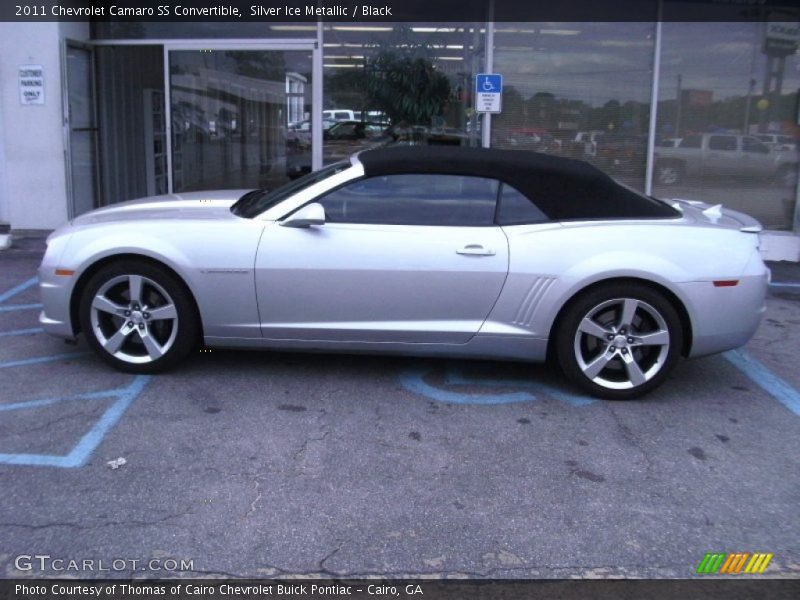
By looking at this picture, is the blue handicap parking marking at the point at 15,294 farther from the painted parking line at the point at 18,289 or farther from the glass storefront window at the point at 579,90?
the glass storefront window at the point at 579,90

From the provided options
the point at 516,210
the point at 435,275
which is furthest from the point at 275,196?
the point at 516,210

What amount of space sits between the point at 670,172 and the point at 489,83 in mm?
2413

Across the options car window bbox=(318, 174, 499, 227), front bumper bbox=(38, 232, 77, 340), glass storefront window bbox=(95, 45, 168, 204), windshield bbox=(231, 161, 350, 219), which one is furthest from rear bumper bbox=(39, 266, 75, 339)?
glass storefront window bbox=(95, 45, 168, 204)

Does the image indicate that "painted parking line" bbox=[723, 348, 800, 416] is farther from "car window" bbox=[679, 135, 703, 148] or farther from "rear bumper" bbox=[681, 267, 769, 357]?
"car window" bbox=[679, 135, 703, 148]

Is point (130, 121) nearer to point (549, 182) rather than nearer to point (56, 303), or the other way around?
point (56, 303)

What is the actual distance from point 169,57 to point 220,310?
622 centimetres

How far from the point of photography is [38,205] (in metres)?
9.95

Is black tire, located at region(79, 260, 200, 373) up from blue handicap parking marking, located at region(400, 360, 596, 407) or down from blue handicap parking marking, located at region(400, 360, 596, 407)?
→ up

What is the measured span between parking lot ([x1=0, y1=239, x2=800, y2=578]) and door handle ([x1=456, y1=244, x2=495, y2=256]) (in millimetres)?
897

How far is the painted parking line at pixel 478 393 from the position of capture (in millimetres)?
5188

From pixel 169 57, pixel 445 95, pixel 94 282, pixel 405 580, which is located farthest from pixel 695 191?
pixel 405 580

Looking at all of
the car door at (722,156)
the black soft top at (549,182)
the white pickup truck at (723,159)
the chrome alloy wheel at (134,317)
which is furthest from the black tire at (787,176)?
the chrome alloy wheel at (134,317)

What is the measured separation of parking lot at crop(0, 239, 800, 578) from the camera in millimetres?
3467

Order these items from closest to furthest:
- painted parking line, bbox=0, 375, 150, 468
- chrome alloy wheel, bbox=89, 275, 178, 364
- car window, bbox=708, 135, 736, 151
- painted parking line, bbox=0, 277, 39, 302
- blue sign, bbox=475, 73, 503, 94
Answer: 1. painted parking line, bbox=0, 375, 150, 468
2. chrome alloy wheel, bbox=89, 275, 178, 364
3. painted parking line, bbox=0, 277, 39, 302
4. blue sign, bbox=475, 73, 503, 94
5. car window, bbox=708, 135, 736, 151
